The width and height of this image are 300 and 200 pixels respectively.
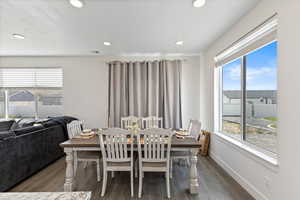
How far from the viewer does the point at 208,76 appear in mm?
3867

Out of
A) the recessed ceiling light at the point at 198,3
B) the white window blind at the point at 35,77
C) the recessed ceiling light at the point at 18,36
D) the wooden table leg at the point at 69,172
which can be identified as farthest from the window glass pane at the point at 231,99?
the white window blind at the point at 35,77

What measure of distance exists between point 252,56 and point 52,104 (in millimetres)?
5178

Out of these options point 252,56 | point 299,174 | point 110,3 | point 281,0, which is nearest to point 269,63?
point 252,56

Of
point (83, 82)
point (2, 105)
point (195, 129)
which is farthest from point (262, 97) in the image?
point (2, 105)

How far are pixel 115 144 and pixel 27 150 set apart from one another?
1.74m

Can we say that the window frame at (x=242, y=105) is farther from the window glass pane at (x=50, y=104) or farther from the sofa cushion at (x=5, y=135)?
the window glass pane at (x=50, y=104)

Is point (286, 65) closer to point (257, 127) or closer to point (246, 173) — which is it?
point (257, 127)

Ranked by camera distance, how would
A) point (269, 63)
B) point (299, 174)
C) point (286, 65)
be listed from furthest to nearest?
1. point (269, 63)
2. point (286, 65)
3. point (299, 174)

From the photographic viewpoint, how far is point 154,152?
85.2 inches

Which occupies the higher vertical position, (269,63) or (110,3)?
(110,3)

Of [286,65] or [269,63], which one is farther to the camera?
[269,63]

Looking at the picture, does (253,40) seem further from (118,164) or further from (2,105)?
(2,105)

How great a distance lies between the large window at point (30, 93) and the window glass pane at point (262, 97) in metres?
4.81

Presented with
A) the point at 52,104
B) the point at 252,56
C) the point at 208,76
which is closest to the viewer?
the point at 252,56
